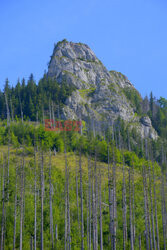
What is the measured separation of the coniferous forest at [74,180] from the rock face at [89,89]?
21.8 feet

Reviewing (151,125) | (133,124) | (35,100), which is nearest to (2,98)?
(35,100)

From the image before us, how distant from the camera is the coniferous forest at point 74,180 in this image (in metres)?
42.2

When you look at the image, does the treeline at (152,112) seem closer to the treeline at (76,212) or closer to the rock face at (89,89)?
the rock face at (89,89)

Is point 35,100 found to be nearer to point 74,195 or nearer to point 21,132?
point 21,132

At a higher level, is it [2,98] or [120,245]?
[2,98]

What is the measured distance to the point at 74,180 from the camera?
63.6 m

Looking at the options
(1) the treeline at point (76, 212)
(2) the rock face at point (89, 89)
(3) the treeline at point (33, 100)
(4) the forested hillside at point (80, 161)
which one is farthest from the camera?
(2) the rock face at point (89, 89)

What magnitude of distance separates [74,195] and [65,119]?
250 feet

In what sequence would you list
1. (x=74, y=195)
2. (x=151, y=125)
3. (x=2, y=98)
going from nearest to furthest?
(x=74, y=195) → (x=2, y=98) → (x=151, y=125)

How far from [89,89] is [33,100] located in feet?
148

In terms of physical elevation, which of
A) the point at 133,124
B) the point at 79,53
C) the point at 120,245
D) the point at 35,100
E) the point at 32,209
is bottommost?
the point at 120,245

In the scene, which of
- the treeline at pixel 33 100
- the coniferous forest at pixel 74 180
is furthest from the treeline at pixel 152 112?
the treeline at pixel 33 100

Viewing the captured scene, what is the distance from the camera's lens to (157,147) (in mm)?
110688

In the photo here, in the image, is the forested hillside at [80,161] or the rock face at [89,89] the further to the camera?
the rock face at [89,89]
